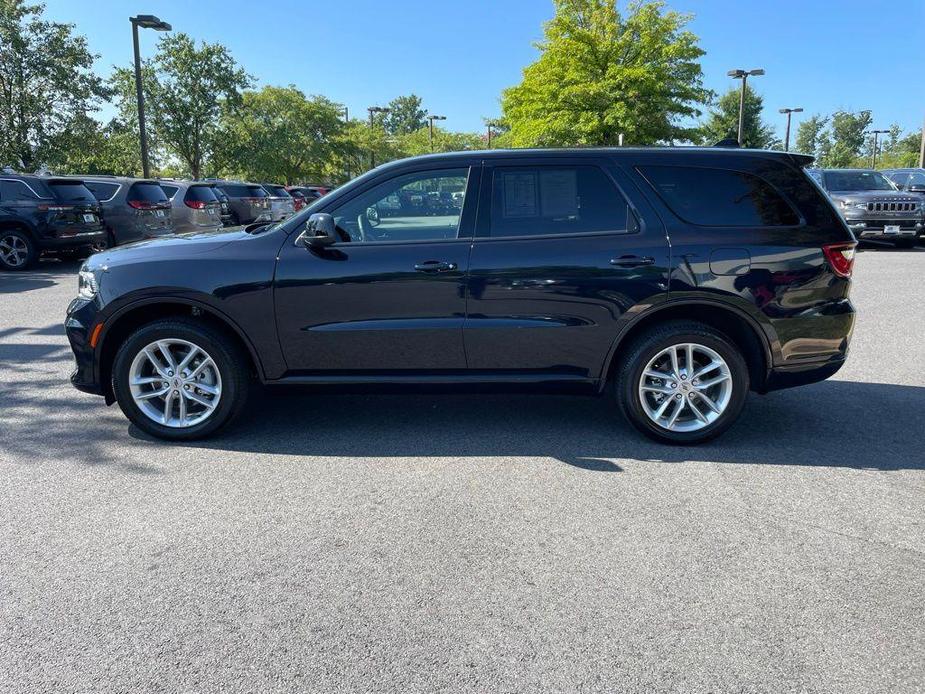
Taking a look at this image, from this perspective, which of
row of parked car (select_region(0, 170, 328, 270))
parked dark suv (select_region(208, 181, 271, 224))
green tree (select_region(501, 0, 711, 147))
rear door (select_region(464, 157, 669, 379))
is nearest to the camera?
rear door (select_region(464, 157, 669, 379))

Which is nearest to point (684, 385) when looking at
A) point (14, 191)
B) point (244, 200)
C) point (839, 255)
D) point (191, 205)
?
point (839, 255)

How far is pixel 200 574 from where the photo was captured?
9.98 ft

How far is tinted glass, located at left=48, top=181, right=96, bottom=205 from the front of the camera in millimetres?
13391

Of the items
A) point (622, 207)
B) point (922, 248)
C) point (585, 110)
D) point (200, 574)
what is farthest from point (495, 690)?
point (585, 110)

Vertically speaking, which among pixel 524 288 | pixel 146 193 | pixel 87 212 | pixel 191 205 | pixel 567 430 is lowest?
pixel 567 430

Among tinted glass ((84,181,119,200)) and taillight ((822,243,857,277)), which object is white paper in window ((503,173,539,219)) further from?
tinted glass ((84,181,119,200))

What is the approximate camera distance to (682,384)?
176 inches

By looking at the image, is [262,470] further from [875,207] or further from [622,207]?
[875,207]

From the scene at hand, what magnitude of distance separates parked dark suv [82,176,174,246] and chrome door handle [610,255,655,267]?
12.9 m

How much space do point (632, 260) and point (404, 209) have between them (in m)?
1.41

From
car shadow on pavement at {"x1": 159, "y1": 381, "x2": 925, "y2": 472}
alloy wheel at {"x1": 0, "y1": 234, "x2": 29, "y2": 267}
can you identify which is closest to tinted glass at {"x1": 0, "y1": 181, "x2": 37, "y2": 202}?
alloy wheel at {"x1": 0, "y1": 234, "x2": 29, "y2": 267}

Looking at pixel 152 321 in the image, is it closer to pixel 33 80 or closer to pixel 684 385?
pixel 684 385

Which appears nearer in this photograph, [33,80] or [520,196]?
[520,196]

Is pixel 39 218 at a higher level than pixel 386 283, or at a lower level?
higher
